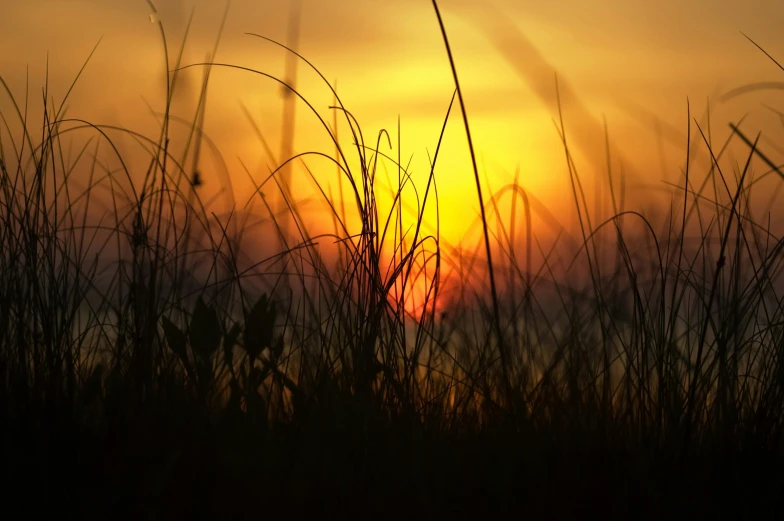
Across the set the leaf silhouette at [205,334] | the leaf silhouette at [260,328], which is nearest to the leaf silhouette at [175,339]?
the leaf silhouette at [205,334]

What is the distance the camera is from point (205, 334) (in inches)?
78.9

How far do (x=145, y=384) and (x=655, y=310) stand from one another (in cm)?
136

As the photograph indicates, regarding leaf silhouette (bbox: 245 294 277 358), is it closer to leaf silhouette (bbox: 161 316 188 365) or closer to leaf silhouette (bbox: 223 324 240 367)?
leaf silhouette (bbox: 223 324 240 367)

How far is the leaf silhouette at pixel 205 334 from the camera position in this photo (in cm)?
199

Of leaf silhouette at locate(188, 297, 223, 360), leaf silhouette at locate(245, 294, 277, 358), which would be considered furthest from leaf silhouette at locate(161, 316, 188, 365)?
leaf silhouette at locate(245, 294, 277, 358)

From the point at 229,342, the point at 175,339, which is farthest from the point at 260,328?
the point at 175,339

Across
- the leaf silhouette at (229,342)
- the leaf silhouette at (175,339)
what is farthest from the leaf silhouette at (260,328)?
the leaf silhouette at (175,339)

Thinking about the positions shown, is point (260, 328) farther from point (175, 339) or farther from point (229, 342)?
point (175, 339)

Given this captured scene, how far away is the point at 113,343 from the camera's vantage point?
2.25 meters

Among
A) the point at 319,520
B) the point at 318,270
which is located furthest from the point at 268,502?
the point at 318,270

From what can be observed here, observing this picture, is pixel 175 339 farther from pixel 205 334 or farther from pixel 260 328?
→ pixel 260 328

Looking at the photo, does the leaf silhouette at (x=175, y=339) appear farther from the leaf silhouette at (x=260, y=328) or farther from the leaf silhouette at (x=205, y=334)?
the leaf silhouette at (x=260, y=328)

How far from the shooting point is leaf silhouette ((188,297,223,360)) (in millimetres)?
1989

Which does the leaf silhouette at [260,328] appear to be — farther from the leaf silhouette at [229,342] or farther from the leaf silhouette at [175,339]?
the leaf silhouette at [175,339]
